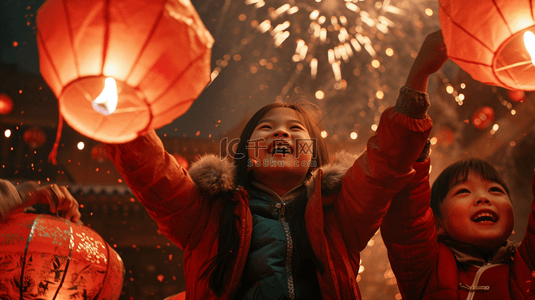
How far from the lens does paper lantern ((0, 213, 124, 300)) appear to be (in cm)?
108

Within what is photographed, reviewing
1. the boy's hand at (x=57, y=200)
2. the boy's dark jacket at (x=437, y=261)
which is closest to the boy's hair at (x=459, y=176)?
the boy's dark jacket at (x=437, y=261)

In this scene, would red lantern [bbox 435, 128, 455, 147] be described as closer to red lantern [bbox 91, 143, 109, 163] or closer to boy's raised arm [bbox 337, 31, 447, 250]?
boy's raised arm [bbox 337, 31, 447, 250]

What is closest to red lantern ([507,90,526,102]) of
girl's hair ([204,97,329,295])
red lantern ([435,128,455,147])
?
red lantern ([435,128,455,147])

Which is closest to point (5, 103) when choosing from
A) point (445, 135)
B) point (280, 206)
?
point (280, 206)

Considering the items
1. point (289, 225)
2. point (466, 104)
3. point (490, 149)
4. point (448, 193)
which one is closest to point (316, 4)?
point (466, 104)

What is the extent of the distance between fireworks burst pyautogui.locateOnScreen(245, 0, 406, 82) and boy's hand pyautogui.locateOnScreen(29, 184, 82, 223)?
2.12 m

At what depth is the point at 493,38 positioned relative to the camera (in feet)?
2.51

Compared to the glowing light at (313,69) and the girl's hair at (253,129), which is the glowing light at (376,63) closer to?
the glowing light at (313,69)

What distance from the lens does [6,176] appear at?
→ 2668mm

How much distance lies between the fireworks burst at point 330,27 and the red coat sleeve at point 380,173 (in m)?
2.02

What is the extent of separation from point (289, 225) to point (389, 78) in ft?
7.19

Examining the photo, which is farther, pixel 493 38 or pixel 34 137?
pixel 34 137

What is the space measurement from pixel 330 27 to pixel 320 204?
85.6 inches

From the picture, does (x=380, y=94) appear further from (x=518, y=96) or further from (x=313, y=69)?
(x=518, y=96)
